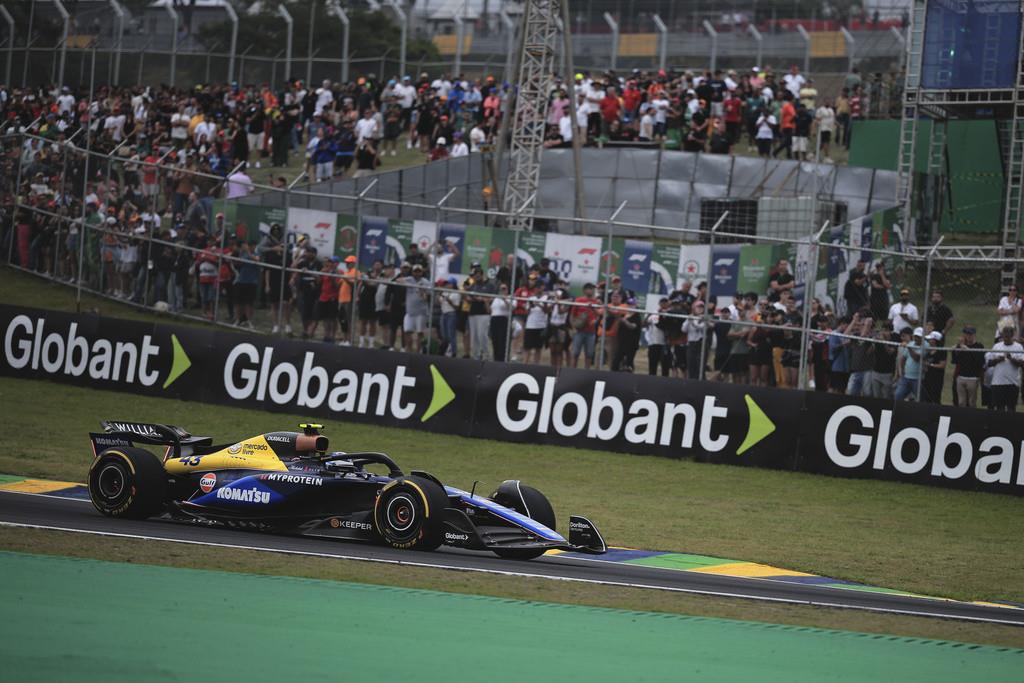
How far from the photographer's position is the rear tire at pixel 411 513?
Answer: 11.4m

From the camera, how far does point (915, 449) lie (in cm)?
1769

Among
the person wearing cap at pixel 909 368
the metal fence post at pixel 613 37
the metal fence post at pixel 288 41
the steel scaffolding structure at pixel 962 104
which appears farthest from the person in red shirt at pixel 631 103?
the person wearing cap at pixel 909 368

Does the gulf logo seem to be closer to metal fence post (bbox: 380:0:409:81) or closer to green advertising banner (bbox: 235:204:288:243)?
green advertising banner (bbox: 235:204:288:243)

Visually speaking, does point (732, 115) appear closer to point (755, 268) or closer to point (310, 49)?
point (755, 268)

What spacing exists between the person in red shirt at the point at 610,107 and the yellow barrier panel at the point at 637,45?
11.4 metres

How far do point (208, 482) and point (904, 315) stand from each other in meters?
10.4

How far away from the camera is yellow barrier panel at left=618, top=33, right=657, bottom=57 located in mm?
44719

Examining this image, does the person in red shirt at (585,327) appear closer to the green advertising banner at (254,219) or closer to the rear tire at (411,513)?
the green advertising banner at (254,219)

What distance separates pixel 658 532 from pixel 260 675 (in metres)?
7.91

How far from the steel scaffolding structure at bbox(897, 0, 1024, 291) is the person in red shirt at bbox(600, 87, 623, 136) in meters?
7.08

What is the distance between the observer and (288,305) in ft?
73.4

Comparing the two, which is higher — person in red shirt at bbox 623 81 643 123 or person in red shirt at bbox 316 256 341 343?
person in red shirt at bbox 623 81 643 123

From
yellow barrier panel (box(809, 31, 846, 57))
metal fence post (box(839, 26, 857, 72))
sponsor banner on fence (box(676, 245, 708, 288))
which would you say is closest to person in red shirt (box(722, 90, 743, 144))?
metal fence post (box(839, 26, 857, 72))

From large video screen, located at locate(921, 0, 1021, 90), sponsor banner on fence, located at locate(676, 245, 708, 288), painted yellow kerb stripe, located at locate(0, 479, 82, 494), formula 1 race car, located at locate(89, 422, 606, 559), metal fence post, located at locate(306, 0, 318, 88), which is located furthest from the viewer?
metal fence post, located at locate(306, 0, 318, 88)
